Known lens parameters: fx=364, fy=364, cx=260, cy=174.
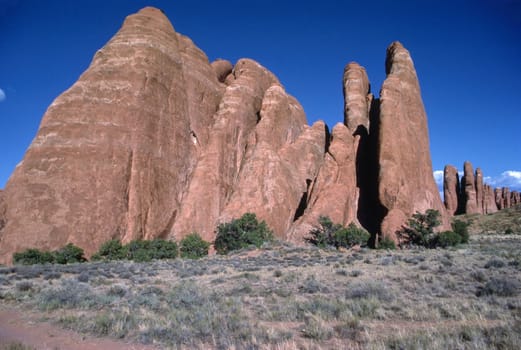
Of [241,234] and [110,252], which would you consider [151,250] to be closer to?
[110,252]

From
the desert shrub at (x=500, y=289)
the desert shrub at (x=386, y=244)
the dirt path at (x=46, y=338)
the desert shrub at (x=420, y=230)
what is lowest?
the dirt path at (x=46, y=338)

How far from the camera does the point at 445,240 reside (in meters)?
33.3

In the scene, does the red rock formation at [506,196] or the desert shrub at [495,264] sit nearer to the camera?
the desert shrub at [495,264]

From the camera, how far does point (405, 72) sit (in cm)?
4809

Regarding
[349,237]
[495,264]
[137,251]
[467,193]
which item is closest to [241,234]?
[137,251]

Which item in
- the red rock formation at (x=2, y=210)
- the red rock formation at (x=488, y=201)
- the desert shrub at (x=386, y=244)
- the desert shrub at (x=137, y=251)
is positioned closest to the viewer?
the desert shrub at (x=137, y=251)

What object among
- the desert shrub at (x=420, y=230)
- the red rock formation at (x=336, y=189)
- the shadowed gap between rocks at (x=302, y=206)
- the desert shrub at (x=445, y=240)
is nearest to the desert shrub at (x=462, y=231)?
the desert shrub at (x=420, y=230)

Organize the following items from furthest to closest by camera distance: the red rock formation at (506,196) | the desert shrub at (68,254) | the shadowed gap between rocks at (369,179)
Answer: the red rock formation at (506,196) < the shadowed gap between rocks at (369,179) < the desert shrub at (68,254)

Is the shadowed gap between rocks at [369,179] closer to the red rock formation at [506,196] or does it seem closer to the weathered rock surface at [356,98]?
the weathered rock surface at [356,98]

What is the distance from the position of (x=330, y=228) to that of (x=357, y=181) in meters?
10.9

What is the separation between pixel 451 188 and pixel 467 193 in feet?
16.2

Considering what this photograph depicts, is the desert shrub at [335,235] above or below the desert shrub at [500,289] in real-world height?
above

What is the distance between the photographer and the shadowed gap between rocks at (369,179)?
40.6 m

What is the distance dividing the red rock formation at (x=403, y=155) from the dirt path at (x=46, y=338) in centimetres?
3159
